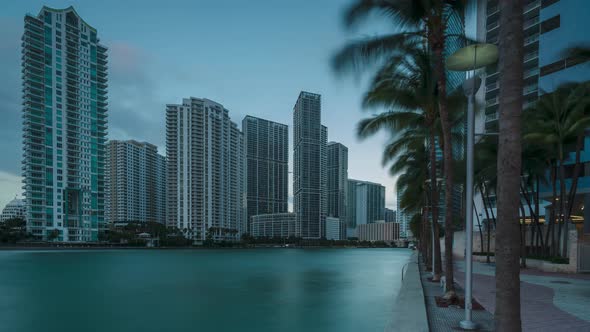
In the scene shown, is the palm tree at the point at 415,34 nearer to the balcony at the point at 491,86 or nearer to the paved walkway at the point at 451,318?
the paved walkway at the point at 451,318

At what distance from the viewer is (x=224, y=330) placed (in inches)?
504

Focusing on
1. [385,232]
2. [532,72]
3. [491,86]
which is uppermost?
[532,72]

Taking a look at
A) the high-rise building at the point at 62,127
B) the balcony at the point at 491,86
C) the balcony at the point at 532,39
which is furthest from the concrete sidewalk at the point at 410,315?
the high-rise building at the point at 62,127

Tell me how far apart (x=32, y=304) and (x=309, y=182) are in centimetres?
14451

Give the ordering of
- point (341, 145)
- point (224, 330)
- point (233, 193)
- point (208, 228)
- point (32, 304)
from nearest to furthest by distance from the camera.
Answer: point (224, 330) < point (32, 304) < point (208, 228) < point (233, 193) < point (341, 145)

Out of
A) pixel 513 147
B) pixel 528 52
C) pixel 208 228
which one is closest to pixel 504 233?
pixel 513 147

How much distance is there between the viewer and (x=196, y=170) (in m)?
139

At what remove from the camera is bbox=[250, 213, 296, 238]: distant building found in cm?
16588

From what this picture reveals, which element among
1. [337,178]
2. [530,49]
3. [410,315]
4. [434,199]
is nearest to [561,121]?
[434,199]

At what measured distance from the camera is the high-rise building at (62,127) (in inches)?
4072

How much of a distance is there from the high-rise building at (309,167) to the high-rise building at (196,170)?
33.1 m

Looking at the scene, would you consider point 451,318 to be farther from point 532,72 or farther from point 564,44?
point 532,72

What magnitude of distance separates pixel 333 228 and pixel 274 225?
29.7m

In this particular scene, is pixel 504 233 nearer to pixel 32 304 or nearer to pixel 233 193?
pixel 32 304
